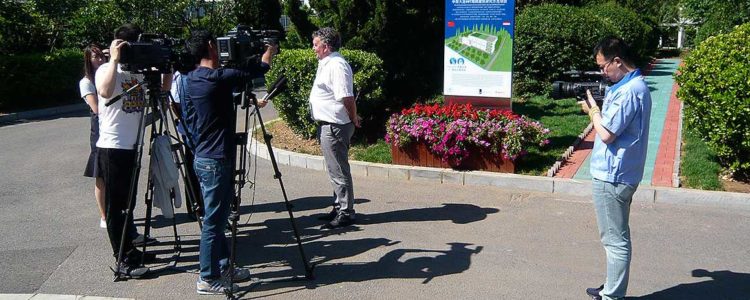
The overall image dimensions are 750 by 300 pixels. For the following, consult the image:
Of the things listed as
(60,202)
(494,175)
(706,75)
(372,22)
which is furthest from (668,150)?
(60,202)

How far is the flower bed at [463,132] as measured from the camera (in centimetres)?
741

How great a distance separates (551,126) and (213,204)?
7068 mm

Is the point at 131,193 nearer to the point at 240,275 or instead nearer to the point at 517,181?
the point at 240,275

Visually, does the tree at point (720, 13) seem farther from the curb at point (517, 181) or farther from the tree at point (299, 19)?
the tree at point (299, 19)

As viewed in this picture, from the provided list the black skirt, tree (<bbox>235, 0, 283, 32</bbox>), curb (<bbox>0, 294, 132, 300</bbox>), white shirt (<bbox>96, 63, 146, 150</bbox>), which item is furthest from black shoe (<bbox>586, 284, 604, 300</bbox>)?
tree (<bbox>235, 0, 283, 32</bbox>)

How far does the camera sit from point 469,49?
28.6ft

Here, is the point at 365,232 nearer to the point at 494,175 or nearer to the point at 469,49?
the point at 494,175

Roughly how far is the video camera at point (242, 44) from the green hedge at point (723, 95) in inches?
185

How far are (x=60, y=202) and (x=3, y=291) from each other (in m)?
2.59

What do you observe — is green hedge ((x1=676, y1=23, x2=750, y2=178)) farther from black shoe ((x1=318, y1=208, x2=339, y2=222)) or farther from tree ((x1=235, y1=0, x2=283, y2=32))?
tree ((x1=235, y1=0, x2=283, y2=32))

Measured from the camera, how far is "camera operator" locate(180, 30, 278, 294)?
13.6 feet

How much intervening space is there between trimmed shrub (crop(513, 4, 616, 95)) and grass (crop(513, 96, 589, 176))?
62cm

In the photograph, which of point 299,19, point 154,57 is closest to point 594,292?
point 154,57

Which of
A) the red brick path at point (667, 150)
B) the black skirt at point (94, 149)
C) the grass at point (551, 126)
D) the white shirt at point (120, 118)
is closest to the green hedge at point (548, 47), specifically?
the grass at point (551, 126)
